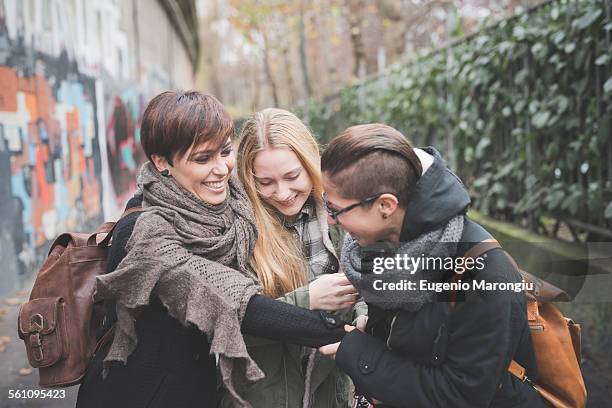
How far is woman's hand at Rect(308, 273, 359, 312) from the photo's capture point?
77.1 inches

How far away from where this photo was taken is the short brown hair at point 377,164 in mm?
1688

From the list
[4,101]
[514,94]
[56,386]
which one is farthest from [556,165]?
[4,101]

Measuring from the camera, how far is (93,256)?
2053 millimetres

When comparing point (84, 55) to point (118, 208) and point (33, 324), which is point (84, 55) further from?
point (33, 324)

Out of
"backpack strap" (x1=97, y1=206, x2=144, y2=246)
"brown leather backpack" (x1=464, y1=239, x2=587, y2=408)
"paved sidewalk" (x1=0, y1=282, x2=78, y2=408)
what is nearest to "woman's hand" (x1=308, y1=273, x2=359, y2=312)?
"brown leather backpack" (x1=464, y1=239, x2=587, y2=408)

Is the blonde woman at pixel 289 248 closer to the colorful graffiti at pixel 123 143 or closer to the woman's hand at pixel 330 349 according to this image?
the woman's hand at pixel 330 349

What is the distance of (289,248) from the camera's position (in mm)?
2186

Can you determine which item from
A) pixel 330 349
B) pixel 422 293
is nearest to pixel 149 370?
pixel 330 349

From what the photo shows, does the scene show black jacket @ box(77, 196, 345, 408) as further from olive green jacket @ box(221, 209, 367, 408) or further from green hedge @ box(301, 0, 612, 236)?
green hedge @ box(301, 0, 612, 236)

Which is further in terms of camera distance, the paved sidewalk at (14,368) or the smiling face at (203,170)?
the paved sidewalk at (14,368)

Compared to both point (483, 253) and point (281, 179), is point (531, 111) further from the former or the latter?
point (483, 253)

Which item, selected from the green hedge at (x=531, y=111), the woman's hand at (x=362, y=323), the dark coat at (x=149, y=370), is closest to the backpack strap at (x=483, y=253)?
the woman's hand at (x=362, y=323)

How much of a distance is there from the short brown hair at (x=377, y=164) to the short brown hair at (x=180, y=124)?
0.51 meters

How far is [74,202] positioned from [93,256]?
561 cm
